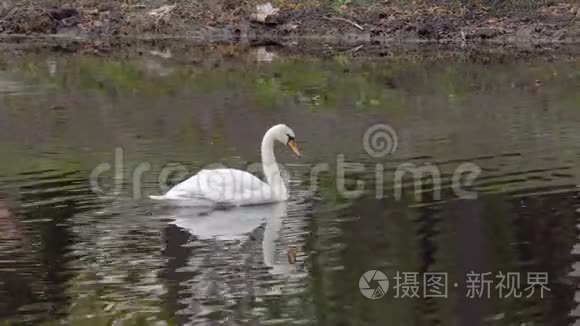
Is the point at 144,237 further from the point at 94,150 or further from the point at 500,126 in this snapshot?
the point at 500,126

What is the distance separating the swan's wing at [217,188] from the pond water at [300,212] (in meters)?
0.19

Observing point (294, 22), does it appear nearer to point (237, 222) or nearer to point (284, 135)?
point (284, 135)

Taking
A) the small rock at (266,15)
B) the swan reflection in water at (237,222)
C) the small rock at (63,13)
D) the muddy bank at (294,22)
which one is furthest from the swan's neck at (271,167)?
the small rock at (63,13)

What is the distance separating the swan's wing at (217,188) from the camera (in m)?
12.4

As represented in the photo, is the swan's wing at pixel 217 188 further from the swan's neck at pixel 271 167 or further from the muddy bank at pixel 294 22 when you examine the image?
the muddy bank at pixel 294 22

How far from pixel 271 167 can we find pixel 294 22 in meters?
22.4

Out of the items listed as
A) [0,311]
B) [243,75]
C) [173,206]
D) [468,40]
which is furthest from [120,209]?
[468,40]

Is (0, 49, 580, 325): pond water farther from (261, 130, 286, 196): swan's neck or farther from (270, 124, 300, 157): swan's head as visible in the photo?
(270, 124, 300, 157): swan's head

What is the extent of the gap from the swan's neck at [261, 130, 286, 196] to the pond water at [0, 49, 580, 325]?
313 mm

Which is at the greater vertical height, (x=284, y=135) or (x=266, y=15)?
(x=266, y=15)

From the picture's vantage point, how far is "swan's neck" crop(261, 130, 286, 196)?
12977 mm

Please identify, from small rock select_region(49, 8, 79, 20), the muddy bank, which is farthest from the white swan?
small rock select_region(49, 8, 79, 20)

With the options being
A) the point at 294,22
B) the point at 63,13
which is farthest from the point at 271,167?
the point at 63,13

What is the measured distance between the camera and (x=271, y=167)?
43.9 ft
